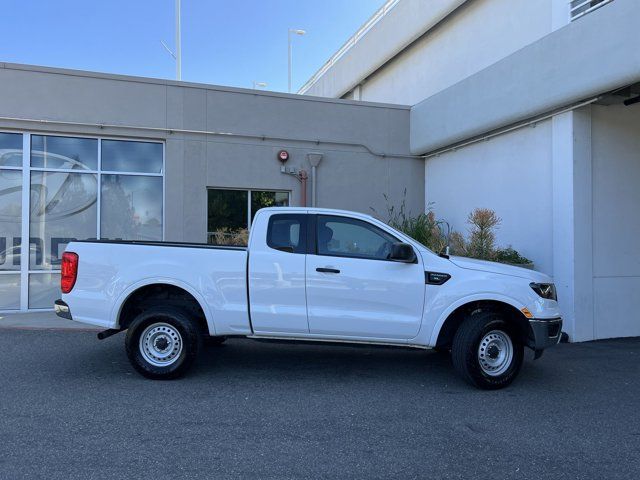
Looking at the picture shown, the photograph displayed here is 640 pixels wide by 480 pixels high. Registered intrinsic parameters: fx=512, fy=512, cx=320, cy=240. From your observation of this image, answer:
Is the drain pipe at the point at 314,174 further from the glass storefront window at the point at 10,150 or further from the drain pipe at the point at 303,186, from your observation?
the glass storefront window at the point at 10,150

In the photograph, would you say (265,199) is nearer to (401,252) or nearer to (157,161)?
(157,161)

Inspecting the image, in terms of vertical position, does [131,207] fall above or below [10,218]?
above

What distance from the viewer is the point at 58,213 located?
10.7m

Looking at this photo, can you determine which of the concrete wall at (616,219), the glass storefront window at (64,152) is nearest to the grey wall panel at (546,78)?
the concrete wall at (616,219)

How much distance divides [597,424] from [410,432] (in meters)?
1.83

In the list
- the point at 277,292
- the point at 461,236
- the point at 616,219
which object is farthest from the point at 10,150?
the point at 616,219

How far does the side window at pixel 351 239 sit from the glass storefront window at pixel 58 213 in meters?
6.85

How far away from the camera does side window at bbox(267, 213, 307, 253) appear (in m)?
5.93

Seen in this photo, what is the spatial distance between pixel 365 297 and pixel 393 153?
766 cm

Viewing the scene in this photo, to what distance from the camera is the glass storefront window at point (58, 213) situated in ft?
34.7

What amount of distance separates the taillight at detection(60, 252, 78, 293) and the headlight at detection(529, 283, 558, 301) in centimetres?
519

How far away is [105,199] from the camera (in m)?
11.0

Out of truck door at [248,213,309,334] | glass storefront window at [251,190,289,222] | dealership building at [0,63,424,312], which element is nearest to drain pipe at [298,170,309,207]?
dealership building at [0,63,424,312]

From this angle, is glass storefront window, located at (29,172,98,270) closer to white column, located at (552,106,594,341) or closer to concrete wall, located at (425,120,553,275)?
concrete wall, located at (425,120,553,275)
